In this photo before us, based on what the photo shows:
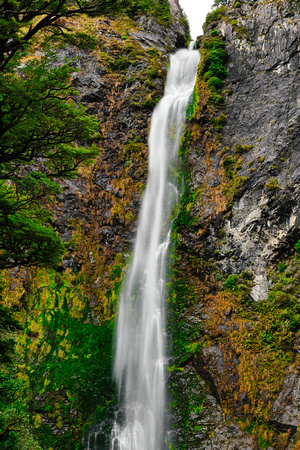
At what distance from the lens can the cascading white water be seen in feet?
39.0

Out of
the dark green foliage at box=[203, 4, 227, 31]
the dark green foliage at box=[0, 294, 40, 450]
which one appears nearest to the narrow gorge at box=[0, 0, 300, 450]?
the dark green foliage at box=[0, 294, 40, 450]

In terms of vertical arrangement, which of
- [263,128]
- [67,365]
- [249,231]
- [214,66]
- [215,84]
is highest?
[214,66]

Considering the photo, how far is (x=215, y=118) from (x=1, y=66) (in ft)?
45.9

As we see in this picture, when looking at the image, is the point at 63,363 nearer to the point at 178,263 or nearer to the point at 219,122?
the point at 178,263

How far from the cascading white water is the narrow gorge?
0.33 feet

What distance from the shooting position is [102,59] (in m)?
24.6

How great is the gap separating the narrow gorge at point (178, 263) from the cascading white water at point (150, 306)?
3.9 inches

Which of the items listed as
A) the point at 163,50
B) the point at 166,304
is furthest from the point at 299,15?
the point at 166,304

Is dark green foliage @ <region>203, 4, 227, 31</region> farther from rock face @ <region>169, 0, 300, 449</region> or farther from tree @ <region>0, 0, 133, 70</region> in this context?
tree @ <region>0, 0, 133, 70</region>

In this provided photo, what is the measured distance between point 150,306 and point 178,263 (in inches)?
93.6

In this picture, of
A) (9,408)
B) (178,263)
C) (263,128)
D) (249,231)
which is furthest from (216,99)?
(9,408)

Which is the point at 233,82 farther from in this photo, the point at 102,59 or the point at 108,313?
the point at 108,313

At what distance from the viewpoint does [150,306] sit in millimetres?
14656

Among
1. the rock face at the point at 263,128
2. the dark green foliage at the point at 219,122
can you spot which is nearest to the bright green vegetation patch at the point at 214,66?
the rock face at the point at 263,128
